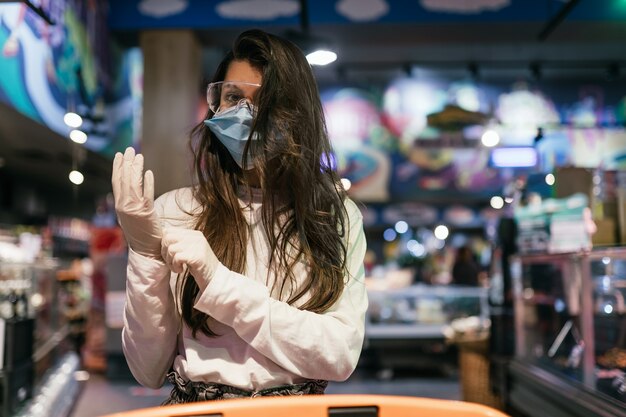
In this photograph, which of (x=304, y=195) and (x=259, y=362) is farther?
(x=304, y=195)

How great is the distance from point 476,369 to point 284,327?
5037 mm

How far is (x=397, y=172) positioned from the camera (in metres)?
10.9

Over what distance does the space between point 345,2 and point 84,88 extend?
2.98 m

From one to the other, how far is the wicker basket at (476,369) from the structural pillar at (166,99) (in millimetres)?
3677

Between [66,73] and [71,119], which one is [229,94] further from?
[66,73]

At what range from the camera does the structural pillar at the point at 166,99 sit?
7488 millimetres

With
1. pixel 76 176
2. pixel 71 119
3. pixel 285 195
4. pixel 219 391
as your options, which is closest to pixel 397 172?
pixel 76 176

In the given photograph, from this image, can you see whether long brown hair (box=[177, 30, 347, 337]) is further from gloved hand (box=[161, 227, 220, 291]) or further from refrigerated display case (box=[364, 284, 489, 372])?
refrigerated display case (box=[364, 284, 489, 372])

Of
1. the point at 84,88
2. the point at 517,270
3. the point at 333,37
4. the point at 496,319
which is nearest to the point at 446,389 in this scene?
the point at 496,319

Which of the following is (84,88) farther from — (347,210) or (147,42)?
(347,210)

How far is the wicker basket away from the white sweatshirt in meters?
4.67

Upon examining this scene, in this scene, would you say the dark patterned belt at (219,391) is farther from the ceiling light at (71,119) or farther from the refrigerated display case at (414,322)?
the refrigerated display case at (414,322)

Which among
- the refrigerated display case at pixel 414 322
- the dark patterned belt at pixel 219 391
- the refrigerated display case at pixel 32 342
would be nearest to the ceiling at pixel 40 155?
the refrigerated display case at pixel 32 342

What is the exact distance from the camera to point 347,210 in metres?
1.49
